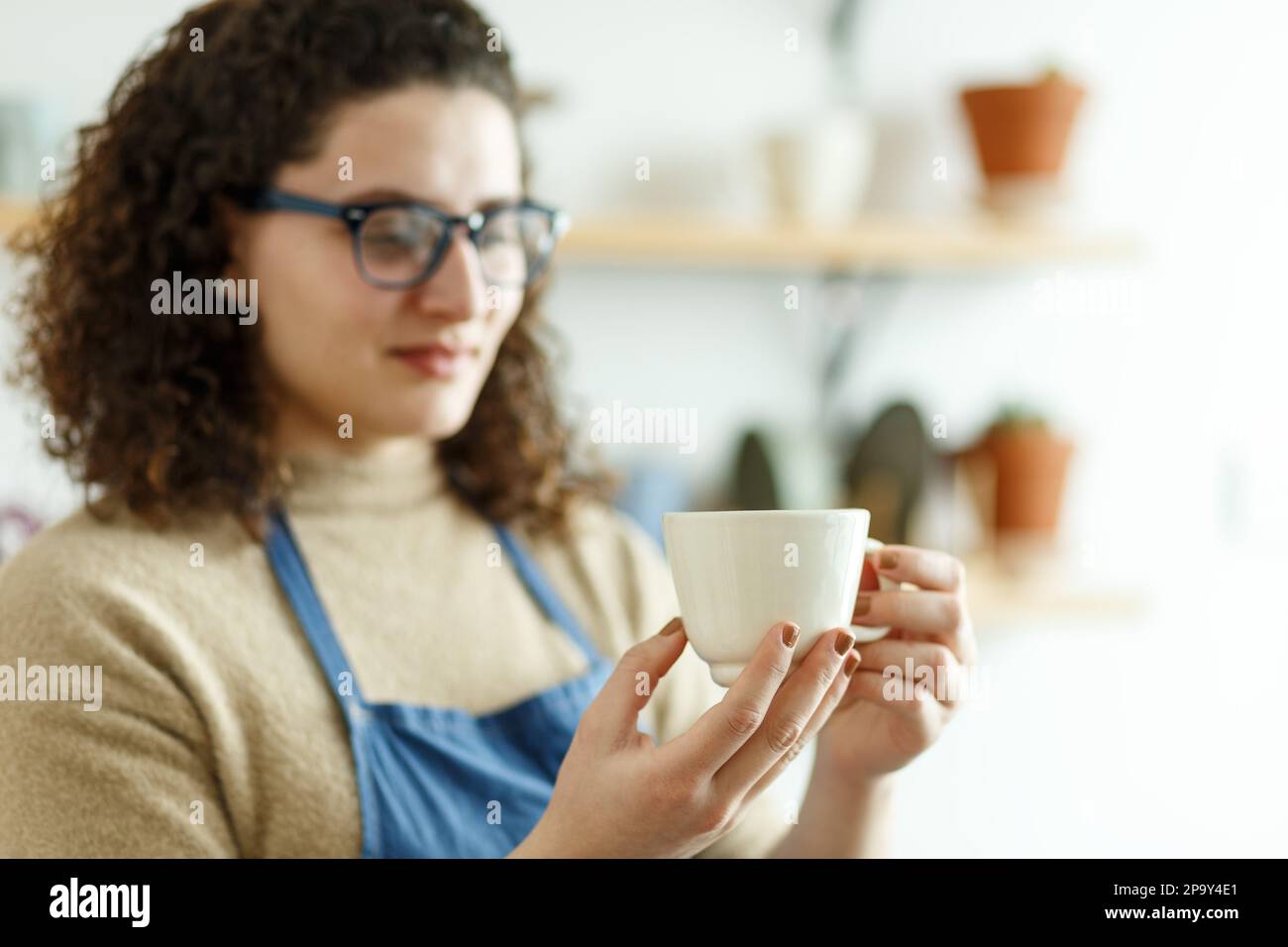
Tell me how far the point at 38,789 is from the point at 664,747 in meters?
0.37

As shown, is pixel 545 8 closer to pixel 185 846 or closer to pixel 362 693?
pixel 362 693

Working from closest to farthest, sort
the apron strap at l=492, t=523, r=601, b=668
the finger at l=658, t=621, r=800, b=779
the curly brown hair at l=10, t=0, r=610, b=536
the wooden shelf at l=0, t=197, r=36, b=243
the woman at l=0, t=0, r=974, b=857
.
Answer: the finger at l=658, t=621, r=800, b=779, the woman at l=0, t=0, r=974, b=857, the curly brown hair at l=10, t=0, r=610, b=536, the apron strap at l=492, t=523, r=601, b=668, the wooden shelf at l=0, t=197, r=36, b=243

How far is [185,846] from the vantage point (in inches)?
26.9

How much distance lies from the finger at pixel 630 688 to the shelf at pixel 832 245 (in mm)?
1158

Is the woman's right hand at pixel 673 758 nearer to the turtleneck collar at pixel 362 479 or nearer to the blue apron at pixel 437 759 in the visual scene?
the blue apron at pixel 437 759

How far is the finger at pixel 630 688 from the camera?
0.55 m

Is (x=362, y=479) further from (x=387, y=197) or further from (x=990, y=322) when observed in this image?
(x=990, y=322)

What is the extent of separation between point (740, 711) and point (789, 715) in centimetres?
3

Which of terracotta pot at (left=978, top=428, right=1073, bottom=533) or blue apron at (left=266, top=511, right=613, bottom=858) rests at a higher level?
terracotta pot at (left=978, top=428, right=1073, bottom=533)

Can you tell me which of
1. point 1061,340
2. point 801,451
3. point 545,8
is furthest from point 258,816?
point 1061,340

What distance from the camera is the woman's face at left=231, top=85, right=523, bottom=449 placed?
799 millimetres

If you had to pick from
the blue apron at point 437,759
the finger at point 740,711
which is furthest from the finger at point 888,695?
the blue apron at point 437,759

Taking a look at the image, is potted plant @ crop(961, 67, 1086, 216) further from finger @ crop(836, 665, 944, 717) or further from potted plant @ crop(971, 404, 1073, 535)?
finger @ crop(836, 665, 944, 717)

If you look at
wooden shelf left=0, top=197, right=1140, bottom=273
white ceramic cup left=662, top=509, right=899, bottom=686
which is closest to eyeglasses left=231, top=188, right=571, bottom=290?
white ceramic cup left=662, top=509, right=899, bottom=686
